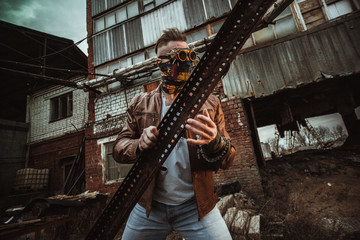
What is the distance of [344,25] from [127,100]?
863cm

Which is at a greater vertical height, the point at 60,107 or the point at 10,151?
the point at 60,107

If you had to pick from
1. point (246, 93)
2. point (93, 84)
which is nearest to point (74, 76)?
point (93, 84)

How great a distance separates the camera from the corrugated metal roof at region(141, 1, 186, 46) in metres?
7.67

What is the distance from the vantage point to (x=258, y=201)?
16.9ft

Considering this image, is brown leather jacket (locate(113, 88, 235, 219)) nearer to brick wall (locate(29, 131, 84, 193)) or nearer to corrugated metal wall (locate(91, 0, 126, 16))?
brick wall (locate(29, 131, 84, 193))

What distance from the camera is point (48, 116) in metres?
11.1

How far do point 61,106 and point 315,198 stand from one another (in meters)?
13.5

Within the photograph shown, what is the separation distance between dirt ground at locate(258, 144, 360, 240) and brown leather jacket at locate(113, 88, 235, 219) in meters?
3.16

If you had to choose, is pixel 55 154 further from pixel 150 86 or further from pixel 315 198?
pixel 315 198

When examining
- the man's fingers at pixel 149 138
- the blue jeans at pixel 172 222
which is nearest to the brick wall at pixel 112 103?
the blue jeans at pixel 172 222

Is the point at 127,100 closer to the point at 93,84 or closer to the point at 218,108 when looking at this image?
the point at 93,84

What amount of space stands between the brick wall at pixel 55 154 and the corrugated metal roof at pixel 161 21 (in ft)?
21.3

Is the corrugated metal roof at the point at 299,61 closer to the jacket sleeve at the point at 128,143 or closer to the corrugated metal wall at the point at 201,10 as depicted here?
the corrugated metal wall at the point at 201,10

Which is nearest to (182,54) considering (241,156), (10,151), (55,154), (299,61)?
(241,156)
